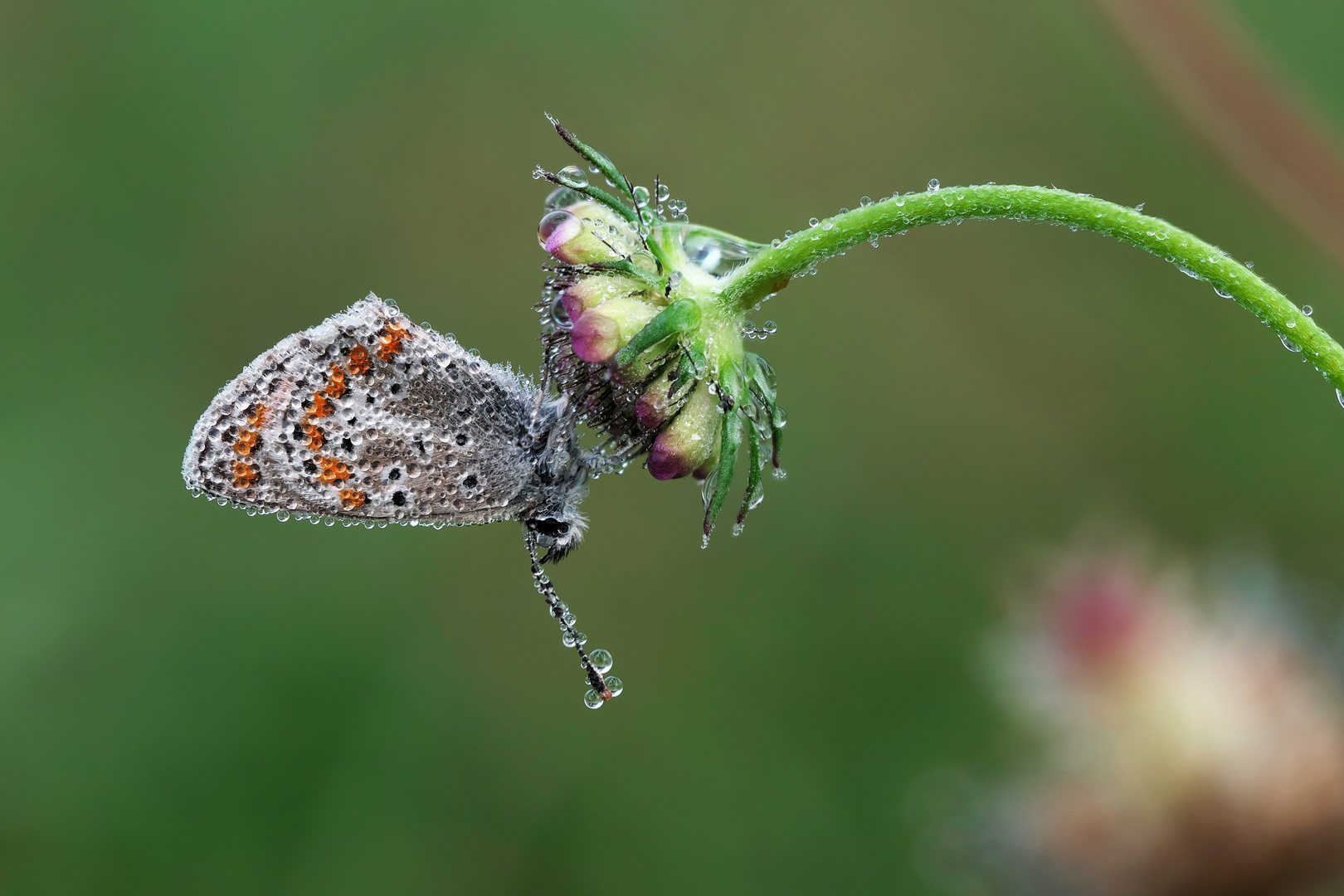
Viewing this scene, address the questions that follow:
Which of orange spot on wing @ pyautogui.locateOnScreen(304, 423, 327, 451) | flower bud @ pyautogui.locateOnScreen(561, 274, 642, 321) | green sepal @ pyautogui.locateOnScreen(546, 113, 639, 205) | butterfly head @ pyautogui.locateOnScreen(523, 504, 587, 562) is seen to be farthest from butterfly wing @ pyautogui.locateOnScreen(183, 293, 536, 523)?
green sepal @ pyautogui.locateOnScreen(546, 113, 639, 205)

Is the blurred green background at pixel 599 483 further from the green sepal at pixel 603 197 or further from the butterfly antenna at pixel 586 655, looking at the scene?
the green sepal at pixel 603 197

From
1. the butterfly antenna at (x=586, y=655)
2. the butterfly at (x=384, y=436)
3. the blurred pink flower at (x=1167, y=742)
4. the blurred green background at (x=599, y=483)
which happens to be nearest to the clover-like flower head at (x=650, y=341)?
the butterfly at (x=384, y=436)

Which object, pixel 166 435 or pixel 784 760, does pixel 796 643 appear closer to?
pixel 784 760

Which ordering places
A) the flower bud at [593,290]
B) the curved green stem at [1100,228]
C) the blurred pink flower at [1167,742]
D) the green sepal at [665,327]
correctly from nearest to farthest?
1. the curved green stem at [1100,228]
2. the green sepal at [665,327]
3. the flower bud at [593,290]
4. the blurred pink flower at [1167,742]

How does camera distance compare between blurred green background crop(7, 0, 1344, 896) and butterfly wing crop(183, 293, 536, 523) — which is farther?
blurred green background crop(7, 0, 1344, 896)

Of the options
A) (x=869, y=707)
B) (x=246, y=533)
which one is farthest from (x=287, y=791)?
(x=869, y=707)

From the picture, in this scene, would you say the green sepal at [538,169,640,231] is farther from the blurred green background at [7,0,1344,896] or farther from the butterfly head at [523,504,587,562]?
the blurred green background at [7,0,1344,896]

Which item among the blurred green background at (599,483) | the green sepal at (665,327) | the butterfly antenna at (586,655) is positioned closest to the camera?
the green sepal at (665,327)
